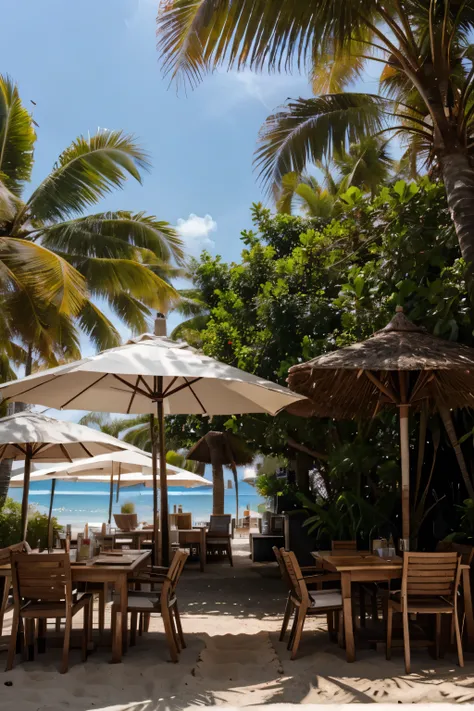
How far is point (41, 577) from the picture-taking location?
5.25m

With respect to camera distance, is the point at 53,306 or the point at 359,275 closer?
the point at 359,275

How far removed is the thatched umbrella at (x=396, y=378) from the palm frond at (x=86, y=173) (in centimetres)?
961

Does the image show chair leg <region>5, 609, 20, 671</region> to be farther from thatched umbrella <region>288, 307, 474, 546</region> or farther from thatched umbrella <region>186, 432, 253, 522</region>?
thatched umbrella <region>186, 432, 253, 522</region>

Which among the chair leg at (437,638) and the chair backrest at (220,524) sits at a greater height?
the chair backrest at (220,524)

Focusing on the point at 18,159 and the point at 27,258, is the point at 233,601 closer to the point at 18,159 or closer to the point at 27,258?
the point at 27,258

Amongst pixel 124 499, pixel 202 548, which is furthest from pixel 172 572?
pixel 124 499

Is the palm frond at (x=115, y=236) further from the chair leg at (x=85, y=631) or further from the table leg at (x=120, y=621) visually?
the table leg at (x=120, y=621)

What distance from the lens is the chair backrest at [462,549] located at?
5657 mm

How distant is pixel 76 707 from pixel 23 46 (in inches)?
620

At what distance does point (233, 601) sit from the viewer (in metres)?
9.55

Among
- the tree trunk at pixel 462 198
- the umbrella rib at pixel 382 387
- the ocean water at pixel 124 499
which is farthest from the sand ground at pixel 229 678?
the ocean water at pixel 124 499

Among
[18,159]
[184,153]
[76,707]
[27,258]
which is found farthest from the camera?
[184,153]

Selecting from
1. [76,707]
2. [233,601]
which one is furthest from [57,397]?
[233,601]

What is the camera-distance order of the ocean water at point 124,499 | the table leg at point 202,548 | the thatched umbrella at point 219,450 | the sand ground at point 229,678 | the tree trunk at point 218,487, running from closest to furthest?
the sand ground at point 229,678 → the table leg at point 202,548 → the thatched umbrella at point 219,450 → the tree trunk at point 218,487 → the ocean water at point 124,499
